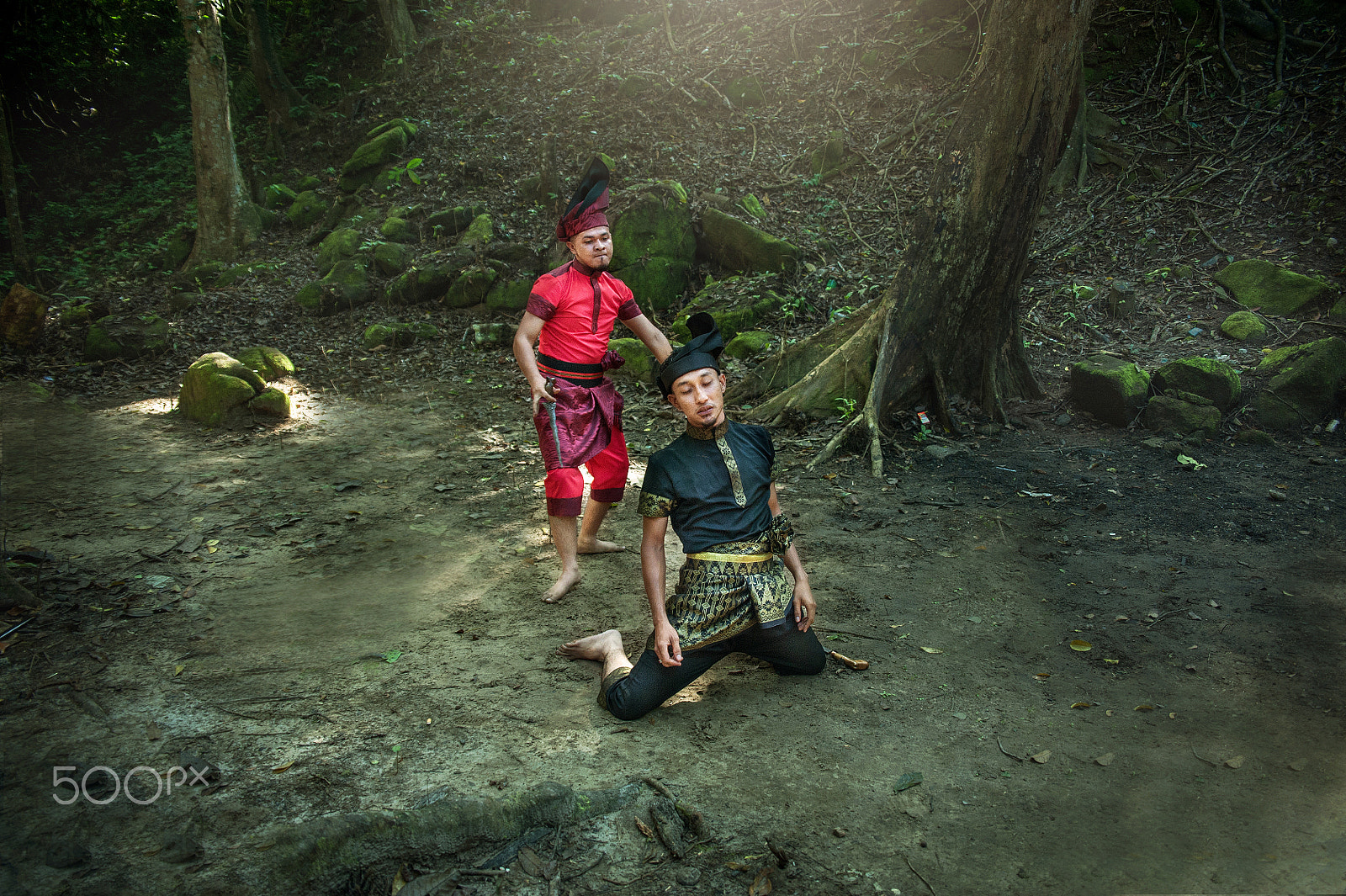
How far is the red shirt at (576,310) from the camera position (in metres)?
3.95

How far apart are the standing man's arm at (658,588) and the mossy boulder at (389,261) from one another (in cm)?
886

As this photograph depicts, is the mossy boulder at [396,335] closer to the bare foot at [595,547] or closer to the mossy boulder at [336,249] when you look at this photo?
the mossy boulder at [336,249]

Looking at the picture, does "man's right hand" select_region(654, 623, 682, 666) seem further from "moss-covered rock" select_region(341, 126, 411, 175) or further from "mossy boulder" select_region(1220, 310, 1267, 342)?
"moss-covered rock" select_region(341, 126, 411, 175)

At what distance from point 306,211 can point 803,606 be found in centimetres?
1256

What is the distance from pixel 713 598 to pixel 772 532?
353 millimetres

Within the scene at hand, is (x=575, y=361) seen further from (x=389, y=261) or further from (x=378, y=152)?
(x=378, y=152)

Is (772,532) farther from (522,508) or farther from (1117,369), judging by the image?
(1117,369)

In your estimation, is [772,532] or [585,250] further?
[585,250]

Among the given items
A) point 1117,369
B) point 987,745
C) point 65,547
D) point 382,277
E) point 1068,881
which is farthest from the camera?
point 382,277

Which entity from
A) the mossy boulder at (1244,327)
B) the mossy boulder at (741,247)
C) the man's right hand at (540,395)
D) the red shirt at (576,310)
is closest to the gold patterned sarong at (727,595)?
the man's right hand at (540,395)

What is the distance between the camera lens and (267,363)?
8.30m

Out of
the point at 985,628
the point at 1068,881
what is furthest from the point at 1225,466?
the point at 1068,881

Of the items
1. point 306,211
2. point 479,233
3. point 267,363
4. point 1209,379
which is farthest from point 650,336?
point 306,211

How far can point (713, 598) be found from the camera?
2980 millimetres
